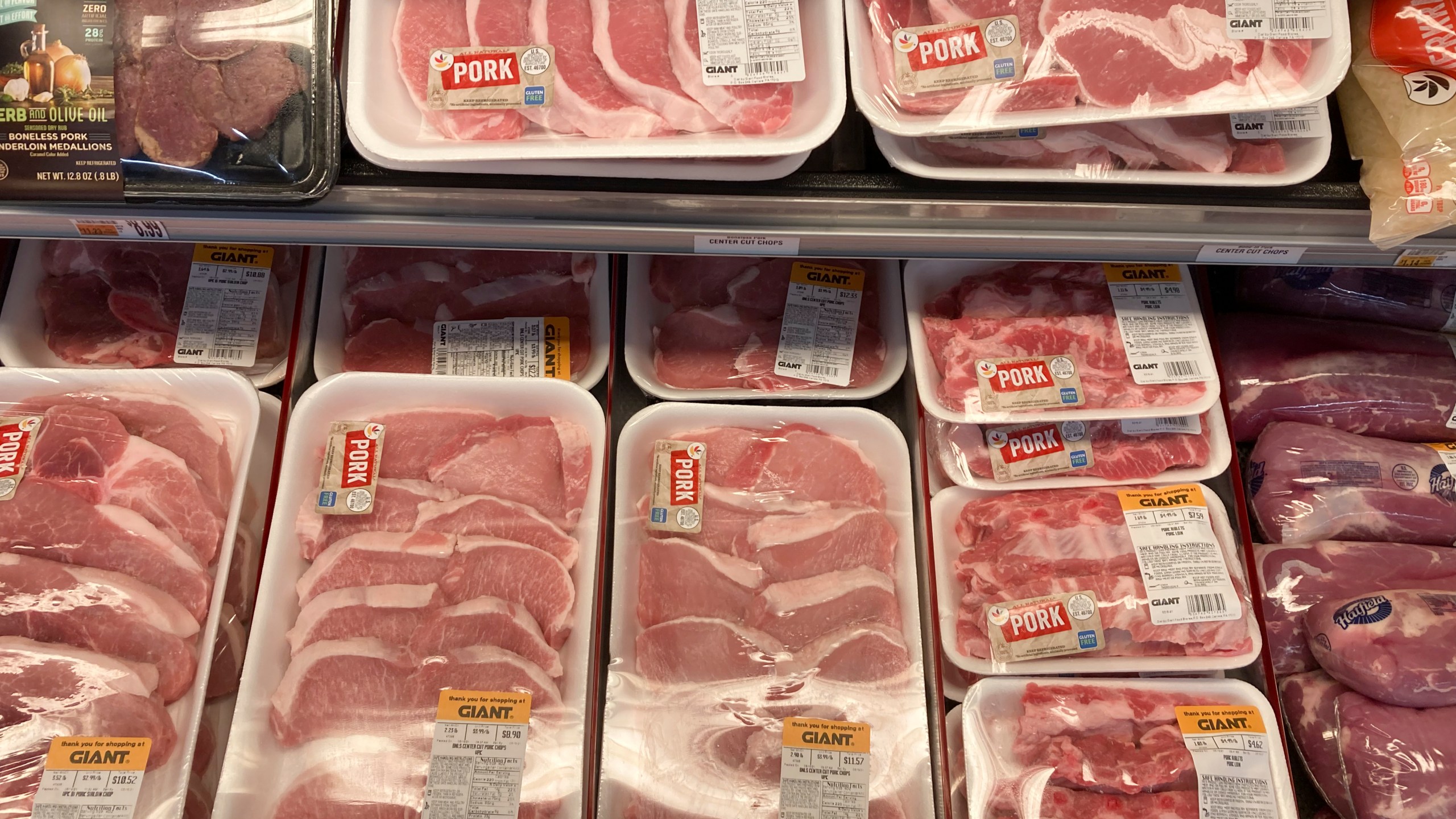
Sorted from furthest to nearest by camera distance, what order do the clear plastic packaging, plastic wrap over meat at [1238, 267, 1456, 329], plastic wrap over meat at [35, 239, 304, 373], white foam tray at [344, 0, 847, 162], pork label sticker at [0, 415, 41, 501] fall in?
plastic wrap over meat at [1238, 267, 1456, 329], plastic wrap over meat at [35, 239, 304, 373], the clear plastic packaging, pork label sticker at [0, 415, 41, 501], white foam tray at [344, 0, 847, 162]

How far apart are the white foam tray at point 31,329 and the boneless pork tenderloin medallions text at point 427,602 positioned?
0.41 metres

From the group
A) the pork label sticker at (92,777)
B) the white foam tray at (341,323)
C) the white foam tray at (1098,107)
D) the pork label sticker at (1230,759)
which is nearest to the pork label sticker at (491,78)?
the white foam tray at (1098,107)

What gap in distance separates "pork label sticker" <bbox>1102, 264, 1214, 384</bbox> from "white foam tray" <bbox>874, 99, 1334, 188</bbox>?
0.38 metres

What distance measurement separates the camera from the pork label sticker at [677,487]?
184 cm

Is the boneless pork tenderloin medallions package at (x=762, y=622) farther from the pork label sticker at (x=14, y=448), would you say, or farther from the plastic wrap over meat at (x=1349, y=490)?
the pork label sticker at (x=14, y=448)

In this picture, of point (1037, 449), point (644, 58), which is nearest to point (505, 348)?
point (644, 58)

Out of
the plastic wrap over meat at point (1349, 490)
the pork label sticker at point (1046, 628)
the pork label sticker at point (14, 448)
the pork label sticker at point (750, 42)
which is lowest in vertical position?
the plastic wrap over meat at point (1349, 490)

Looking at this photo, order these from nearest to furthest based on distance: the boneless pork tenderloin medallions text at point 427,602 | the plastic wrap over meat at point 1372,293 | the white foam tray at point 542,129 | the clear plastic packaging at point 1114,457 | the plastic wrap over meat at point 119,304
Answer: the white foam tray at point 542,129
the boneless pork tenderloin medallions text at point 427,602
the clear plastic packaging at point 1114,457
the plastic wrap over meat at point 119,304
the plastic wrap over meat at point 1372,293

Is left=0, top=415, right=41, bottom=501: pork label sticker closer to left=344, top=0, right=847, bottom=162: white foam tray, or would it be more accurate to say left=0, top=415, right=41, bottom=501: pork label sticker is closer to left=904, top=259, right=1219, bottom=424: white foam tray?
left=344, top=0, right=847, bottom=162: white foam tray

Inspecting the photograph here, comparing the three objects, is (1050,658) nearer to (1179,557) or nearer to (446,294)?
(1179,557)

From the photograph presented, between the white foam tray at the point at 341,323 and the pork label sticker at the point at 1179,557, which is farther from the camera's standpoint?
the white foam tray at the point at 341,323

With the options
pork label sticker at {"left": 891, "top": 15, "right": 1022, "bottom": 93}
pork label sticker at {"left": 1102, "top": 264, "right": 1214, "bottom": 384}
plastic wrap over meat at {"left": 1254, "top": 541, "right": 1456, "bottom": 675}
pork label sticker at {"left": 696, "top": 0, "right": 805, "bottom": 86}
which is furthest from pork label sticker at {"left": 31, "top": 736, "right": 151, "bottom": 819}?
plastic wrap over meat at {"left": 1254, "top": 541, "right": 1456, "bottom": 675}

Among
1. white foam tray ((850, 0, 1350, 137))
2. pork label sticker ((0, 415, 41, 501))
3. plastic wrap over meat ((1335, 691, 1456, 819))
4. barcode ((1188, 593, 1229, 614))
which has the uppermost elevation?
white foam tray ((850, 0, 1350, 137))

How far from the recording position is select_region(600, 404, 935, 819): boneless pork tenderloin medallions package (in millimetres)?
1654
